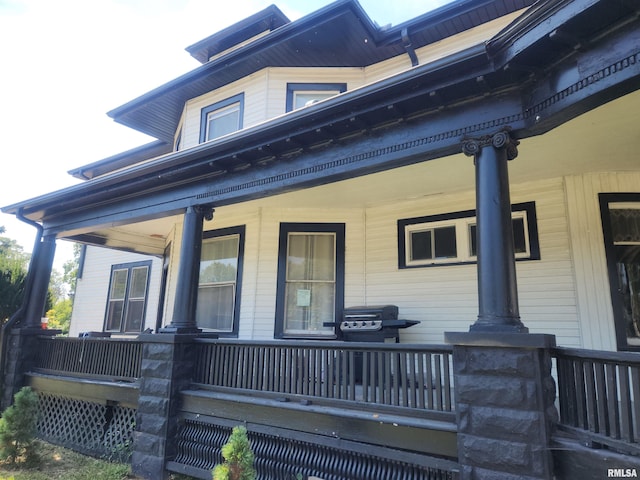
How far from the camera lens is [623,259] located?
14.0 feet

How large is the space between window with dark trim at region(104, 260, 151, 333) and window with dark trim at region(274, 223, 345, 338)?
4.65 metres

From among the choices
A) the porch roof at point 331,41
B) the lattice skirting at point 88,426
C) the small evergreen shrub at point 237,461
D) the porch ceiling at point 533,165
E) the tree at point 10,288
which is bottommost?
the lattice skirting at point 88,426

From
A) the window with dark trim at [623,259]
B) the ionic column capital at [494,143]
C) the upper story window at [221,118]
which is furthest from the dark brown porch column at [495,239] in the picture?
the upper story window at [221,118]

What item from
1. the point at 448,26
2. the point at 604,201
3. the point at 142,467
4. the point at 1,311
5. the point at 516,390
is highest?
the point at 448,26

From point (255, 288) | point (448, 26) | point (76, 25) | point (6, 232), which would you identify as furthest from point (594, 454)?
point (6, 232)

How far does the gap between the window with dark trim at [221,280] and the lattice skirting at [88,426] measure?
5.65 feet

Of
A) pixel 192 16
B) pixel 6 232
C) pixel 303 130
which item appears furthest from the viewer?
pixel 6 232

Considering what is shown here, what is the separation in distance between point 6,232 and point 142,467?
164 ft

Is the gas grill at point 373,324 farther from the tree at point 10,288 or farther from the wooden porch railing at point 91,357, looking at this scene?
the tree at point 10,288

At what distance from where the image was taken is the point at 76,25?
6.19 m

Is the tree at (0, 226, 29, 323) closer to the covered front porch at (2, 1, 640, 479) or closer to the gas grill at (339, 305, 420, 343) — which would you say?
the covered front porch at (2, 1, 640, 479)

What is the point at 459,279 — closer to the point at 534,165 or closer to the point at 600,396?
the point at 534,165

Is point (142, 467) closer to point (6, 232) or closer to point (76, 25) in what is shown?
point (76, 25)

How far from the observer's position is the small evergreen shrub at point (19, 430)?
4566 mm
